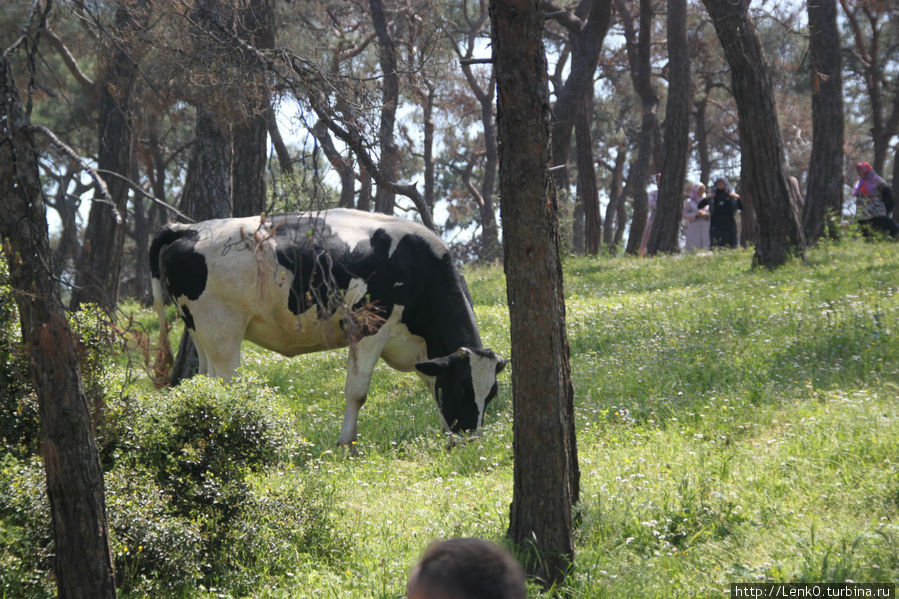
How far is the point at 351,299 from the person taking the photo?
30.7 ft

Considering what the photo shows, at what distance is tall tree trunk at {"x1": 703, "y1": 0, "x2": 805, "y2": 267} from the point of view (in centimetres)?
1495

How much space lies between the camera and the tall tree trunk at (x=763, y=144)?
15.0m

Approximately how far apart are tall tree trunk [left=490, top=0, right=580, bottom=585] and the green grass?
394 millimetres

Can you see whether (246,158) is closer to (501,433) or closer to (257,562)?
(501,433)

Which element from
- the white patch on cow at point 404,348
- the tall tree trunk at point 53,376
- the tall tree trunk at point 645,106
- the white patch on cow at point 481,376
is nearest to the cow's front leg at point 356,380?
the white patch on cow at point 404,348

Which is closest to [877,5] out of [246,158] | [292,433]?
[246,158]

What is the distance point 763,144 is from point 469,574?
14036mm

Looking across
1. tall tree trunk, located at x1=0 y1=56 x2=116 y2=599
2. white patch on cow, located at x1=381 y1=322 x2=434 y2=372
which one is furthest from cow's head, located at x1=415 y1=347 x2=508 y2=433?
tall tree trunk, located at x1=0 y1=56 x2=116 y2=599

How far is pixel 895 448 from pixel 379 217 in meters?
5.99

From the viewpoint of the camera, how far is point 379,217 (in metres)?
10.0

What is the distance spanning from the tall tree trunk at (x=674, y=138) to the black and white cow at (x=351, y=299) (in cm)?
1240

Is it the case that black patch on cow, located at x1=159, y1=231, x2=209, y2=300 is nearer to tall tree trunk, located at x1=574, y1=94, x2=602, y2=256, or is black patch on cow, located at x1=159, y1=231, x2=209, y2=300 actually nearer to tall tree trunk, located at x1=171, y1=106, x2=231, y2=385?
tall tree trunk, located at x1=171, y1=106, x2=231, y2=385

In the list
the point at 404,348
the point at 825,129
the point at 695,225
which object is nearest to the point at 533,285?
the point at 404,348

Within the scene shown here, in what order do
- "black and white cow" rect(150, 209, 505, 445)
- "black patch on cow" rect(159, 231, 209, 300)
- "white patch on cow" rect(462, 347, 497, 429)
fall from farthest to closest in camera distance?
Result: 1. "black patch on cow" rect(159, 231, 209, 300)
2. "black and white cow" rect(150, 209, 505, 445)
3. "white patch on cow" rect(462, 347, 497, 429)
